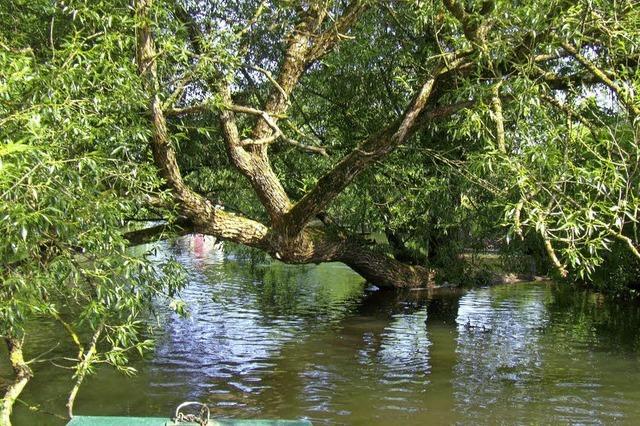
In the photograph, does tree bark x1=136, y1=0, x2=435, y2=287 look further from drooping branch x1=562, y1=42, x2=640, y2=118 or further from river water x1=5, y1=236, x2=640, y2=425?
drooping branch x1=562, y1=42, x2=640, y2=118

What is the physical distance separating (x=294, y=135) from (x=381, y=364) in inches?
181

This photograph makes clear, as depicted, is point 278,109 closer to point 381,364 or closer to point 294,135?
point 294,135

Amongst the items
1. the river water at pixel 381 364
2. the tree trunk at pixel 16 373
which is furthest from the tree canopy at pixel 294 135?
the river water at pixel 381 364

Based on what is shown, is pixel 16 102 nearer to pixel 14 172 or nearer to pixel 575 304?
pixel 14 172

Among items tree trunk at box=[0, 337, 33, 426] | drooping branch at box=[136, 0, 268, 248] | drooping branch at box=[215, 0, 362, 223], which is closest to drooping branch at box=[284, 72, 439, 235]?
drooping branch at box=[215, 0, 362, 223]

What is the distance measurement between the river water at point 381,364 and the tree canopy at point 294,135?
1121mm

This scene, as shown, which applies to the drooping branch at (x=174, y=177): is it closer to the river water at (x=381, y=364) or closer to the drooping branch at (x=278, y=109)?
the drooping branch at (x=278, y=109)

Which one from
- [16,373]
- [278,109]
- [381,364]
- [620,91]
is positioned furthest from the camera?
[278,109]

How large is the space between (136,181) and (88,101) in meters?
0.91

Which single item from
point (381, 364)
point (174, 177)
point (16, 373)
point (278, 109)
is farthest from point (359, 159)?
point (16, 373)

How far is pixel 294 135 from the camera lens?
11.6 meters

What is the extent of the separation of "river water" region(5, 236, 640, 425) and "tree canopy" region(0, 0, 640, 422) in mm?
1121

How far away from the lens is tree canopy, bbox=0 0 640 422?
483 centimetres

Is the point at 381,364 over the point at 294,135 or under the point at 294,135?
under
